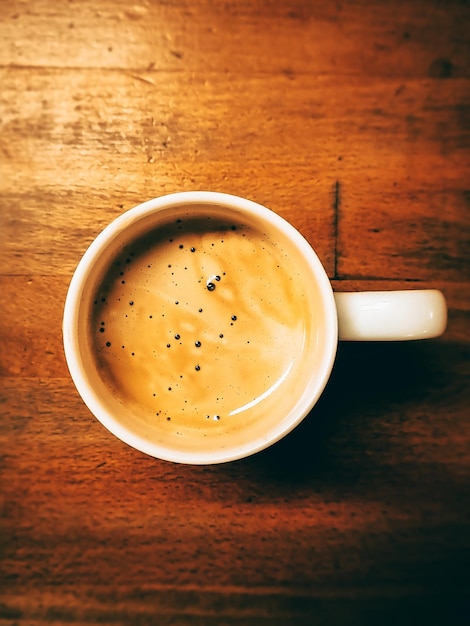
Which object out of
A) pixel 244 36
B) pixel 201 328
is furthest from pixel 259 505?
pixel 244 36

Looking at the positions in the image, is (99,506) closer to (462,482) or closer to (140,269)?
(140,269)

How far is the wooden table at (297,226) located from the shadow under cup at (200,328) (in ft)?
0.24

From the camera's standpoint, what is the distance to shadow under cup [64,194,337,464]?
593 mm

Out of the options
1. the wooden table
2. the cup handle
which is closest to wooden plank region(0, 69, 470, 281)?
the wooden table

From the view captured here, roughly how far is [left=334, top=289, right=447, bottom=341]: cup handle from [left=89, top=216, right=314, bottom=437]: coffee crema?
0.07m

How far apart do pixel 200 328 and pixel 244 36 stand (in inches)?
13.5

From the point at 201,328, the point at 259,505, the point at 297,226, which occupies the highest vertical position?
the point at 297,226

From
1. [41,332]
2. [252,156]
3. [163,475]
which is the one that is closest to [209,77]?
[252,156]

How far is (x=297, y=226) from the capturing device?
0.65m

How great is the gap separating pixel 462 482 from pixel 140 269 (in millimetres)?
454

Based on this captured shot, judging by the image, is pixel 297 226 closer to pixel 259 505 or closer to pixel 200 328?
pixel 200 328

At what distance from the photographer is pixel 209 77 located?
0.65m

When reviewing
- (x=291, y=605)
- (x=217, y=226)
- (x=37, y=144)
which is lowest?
(x=291, y=605)

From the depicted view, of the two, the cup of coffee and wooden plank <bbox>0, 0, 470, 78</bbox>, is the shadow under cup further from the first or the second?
wooden plank <bbox>0, 0, 470, 78</bbox>
